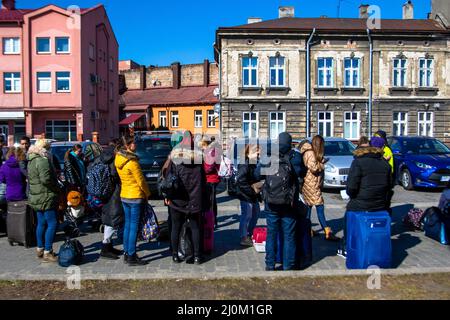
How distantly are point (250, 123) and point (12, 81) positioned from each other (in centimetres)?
2074

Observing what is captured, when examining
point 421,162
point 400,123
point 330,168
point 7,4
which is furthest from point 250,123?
point 7,4

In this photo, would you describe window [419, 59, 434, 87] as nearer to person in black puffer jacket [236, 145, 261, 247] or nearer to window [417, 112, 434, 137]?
window [417, 112, 434, 137]

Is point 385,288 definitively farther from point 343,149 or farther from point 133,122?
point 133,122

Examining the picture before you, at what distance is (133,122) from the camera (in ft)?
161

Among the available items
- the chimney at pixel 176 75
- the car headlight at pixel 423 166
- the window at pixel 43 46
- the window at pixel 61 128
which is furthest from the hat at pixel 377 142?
the chimney at pixel 176 75

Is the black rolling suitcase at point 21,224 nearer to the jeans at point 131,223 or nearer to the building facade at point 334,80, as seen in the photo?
the jeans at point 131,223

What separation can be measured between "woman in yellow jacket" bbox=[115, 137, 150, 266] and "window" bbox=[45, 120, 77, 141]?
31.4 m

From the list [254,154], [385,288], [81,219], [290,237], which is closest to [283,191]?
[290,237]

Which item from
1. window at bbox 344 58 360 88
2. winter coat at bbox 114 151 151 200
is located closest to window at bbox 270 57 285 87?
window at bbox 344 58 360 88

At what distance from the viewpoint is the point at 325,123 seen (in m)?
29.6

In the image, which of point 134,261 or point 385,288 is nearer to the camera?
point 385,288

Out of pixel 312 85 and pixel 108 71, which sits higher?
pixel 108 71

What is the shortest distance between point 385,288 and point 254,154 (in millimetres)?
2710
